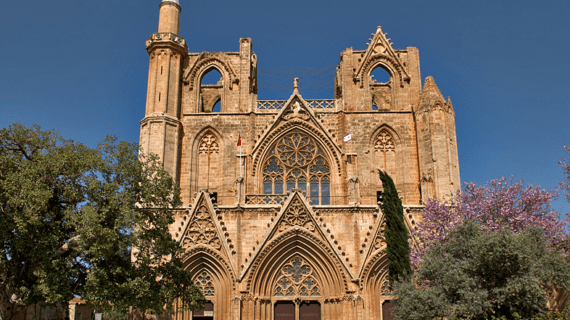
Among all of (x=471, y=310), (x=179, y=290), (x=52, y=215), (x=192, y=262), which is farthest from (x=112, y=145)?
(x=471, y=310)

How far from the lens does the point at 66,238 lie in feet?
53.9

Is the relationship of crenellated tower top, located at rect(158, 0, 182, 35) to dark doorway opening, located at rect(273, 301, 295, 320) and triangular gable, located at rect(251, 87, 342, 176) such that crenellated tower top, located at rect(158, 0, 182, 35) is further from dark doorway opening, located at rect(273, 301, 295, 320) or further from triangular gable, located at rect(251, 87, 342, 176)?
dark doorway opening, located at rect(273, 301, 295, 320)

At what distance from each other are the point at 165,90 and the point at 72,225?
10916 mm

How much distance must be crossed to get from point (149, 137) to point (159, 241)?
28.6 ft

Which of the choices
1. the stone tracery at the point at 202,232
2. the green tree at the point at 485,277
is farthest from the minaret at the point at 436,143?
the stone tracery at the point at 202,232

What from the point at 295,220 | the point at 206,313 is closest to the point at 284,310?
the point at 206,313

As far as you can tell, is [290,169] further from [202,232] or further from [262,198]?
[202,232]

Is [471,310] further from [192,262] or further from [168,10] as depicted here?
[168,10]

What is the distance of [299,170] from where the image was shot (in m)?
25.8

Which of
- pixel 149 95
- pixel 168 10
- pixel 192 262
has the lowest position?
pixel 192 262

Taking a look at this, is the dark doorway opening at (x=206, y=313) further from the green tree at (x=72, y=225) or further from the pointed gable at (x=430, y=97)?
the pointed gable at (x=430, y=97)

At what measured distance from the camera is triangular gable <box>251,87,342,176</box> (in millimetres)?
25539

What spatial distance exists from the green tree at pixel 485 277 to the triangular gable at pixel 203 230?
8.74 metres

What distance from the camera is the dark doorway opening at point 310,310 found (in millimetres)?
→ 22375
